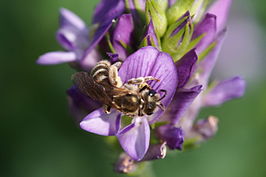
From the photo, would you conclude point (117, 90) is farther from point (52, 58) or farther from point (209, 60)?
point (209, 60)

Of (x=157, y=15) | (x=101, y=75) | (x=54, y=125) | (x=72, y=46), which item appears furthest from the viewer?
(x=54, y=125)

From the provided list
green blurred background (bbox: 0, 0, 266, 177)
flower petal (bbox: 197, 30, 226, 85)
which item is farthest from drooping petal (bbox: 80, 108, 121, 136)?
green blurred background (bbox: 0, 0, 266, 177)

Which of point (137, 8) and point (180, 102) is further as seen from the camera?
point (137, 8)

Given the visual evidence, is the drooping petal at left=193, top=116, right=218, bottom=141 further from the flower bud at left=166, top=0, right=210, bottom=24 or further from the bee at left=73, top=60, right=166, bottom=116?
the flower bud at left=166, top=0, right=210, bottom=24

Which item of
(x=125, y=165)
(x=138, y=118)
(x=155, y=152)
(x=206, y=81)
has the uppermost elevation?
(x=138, y=118)

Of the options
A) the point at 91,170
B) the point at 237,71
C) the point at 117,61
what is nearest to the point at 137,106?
the point at 117,61

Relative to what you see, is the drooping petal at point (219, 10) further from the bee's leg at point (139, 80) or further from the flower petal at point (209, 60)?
the bee's leg at point (139, 80)

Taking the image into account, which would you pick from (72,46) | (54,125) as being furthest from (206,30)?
(54,125)
